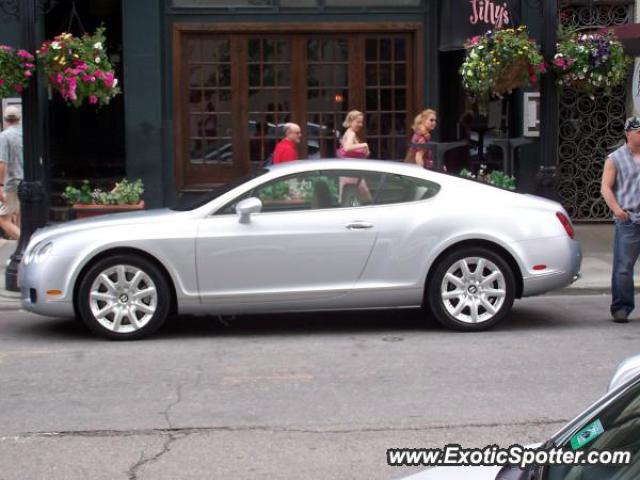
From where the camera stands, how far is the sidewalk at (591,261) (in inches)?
450

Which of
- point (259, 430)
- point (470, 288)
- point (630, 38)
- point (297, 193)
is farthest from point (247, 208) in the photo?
point (630, 38)

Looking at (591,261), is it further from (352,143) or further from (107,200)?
(107,200)

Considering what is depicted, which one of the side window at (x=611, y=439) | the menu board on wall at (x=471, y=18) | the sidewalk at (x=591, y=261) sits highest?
the menu board on wall at (x=471, y=18)

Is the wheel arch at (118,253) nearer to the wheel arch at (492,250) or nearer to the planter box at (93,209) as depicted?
the wheel arch at (492,250)

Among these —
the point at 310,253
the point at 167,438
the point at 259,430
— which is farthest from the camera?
the point at 310,253

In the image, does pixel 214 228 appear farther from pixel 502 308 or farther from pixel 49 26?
pixel 49 26

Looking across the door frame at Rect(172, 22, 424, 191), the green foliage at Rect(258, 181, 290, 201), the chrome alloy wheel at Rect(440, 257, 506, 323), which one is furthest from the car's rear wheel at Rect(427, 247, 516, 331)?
the door frame at Rect(172, 22, 424, 191)

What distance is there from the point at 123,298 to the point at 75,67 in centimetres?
348

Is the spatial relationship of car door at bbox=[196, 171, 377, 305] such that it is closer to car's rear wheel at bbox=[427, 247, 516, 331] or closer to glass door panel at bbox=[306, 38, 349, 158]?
car's rear wheel at bbox=[427, 247, 516, 331]

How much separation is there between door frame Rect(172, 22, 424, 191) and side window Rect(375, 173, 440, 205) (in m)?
6.74

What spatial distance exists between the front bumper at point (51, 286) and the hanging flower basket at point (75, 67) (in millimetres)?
2995

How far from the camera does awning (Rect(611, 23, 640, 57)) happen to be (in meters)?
13.1

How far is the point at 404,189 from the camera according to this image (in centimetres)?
912

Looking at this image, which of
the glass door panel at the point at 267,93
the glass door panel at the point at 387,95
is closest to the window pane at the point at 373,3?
the glass door panel at the point at 387,95
